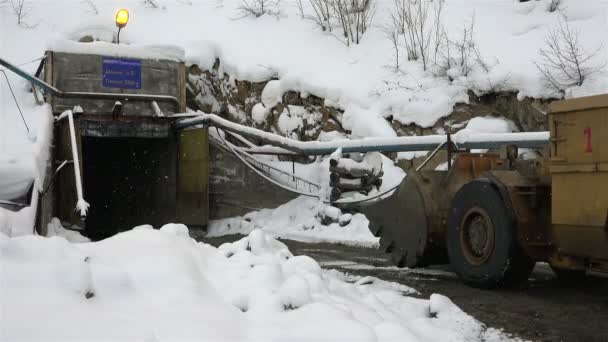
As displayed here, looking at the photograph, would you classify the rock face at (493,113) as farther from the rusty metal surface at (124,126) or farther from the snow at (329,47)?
the rusty metal surface at (124,126)

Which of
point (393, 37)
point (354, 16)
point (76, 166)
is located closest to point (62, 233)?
point (76, 166)

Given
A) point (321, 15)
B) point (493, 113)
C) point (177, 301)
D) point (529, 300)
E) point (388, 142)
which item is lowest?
point (529, 300)

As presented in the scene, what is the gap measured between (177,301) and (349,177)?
927cm

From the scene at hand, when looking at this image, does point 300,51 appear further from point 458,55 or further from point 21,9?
point 21,9

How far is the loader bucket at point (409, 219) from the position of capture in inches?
276

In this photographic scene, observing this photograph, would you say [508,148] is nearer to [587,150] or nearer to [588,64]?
[587,150]

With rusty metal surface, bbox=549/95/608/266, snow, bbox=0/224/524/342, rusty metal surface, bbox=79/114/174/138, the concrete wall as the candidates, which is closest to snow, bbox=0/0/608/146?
rusty metal surface, bbox=79/114/174/138

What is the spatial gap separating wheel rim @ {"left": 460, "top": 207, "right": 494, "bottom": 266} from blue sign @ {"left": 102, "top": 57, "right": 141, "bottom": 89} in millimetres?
10294

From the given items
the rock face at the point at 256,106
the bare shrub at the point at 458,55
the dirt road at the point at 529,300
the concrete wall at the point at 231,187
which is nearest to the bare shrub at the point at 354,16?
the bare shrub at the point at 458,55

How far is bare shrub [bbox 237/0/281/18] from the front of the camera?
20469 mm

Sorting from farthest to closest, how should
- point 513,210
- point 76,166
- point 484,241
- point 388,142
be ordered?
1. point 388,142
2. point 76,166
3. point 484,241
4. point 513,210

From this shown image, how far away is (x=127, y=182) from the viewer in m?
16.3

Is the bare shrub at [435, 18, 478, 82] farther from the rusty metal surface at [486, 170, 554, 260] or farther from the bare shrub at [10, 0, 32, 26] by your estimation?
the bare shrub at [10, 0, 32, 26]

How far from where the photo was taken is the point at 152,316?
3.37 m
